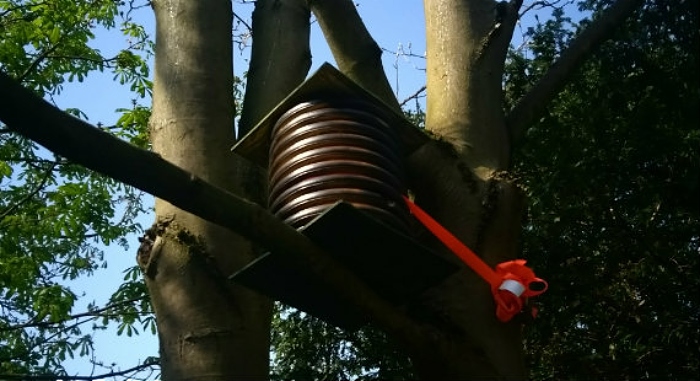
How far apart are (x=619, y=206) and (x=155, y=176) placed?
11.9ft

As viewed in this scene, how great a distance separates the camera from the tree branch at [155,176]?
6.68ft

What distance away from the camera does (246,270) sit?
2.72 m

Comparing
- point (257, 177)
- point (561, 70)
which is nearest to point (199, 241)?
point (257, 177)

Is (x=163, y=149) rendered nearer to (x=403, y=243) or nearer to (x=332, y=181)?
(x=332, y=181)

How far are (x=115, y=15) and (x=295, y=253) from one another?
672cm

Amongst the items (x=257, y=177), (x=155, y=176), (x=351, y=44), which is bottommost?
(x=155, y=176)

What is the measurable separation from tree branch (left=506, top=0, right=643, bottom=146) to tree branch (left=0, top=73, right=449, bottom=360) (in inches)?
51.0

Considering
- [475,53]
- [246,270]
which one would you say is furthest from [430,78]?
[246,270]

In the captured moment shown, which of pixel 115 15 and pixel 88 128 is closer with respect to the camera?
pixel 88 128

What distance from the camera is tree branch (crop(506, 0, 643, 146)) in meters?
3.56

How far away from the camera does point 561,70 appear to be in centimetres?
370

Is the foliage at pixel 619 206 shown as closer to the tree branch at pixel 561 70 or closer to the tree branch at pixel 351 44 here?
the tree branch at pixel 561 70

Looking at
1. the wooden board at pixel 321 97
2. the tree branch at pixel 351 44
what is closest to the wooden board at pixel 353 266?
the wooden board at pixel 321 97

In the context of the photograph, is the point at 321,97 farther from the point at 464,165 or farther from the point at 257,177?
the point at 464,165
